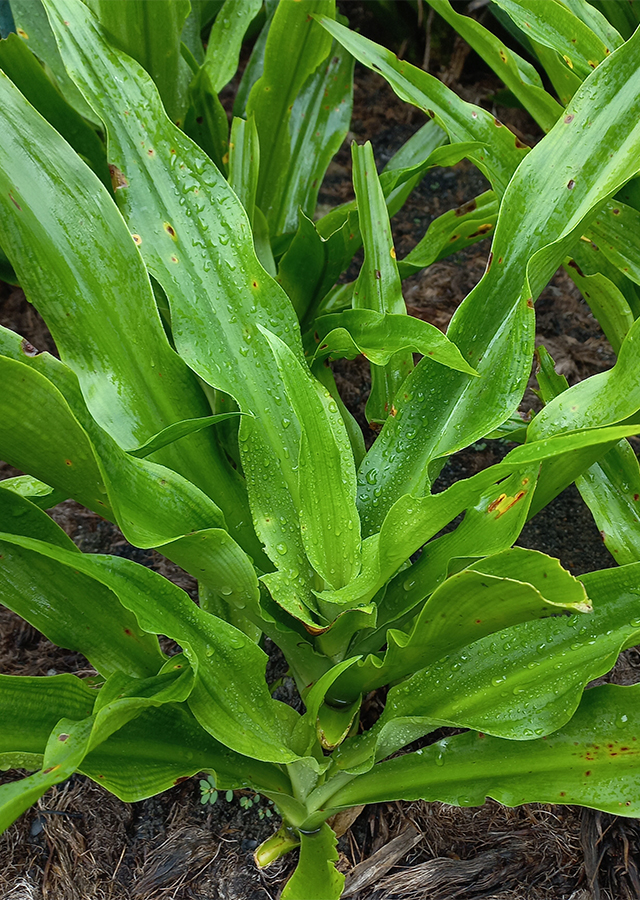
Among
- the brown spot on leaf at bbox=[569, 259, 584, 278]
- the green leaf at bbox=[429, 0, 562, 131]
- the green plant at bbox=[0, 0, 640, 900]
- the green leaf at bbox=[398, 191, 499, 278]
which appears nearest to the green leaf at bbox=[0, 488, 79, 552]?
the green plant at bbox=[0, 0, 640, 900]

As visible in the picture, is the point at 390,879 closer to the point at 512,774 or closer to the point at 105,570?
the point at 512,774

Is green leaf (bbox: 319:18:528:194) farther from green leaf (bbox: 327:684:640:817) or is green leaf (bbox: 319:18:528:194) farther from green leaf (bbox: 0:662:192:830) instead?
green leaf (bbox: 0:662:192:830)

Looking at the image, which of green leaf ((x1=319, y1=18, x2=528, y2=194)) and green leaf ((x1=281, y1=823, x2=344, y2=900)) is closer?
green leaf ((x1=281, y1=823, x2=344, y2=900))

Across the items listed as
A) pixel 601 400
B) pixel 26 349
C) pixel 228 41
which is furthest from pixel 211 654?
pixel 228 41

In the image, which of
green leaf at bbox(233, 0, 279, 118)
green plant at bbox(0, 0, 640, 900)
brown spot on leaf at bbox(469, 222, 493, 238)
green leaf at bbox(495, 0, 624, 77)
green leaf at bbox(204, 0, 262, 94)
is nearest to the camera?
green plant at bbox(0, 0, 640, 900)

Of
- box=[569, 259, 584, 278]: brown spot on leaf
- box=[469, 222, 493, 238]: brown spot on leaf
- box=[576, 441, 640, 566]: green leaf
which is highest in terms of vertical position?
box=[469, 222, 493, 238]: brown spot on leaf

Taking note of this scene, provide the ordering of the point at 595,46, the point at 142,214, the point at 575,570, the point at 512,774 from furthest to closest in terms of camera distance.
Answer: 1. the point at 575,570
2. the point at 595,46
3. the point at 142,214
4. the point at 512,774

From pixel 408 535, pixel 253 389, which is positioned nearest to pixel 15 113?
pixel 253 389
